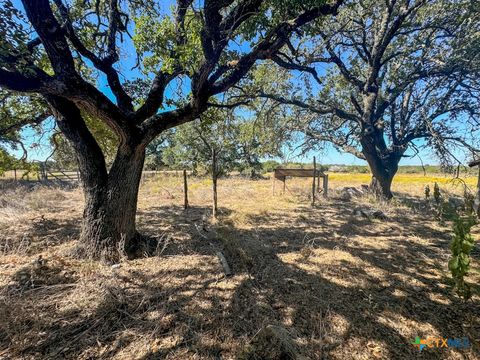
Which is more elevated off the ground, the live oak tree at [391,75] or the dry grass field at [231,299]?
the live oak tree at [391,75]

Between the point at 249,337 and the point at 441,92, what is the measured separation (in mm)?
10655

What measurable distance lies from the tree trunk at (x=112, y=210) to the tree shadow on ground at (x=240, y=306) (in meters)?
0.41

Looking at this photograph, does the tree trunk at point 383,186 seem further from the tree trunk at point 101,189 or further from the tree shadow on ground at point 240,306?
the tree trunk at point 101,189

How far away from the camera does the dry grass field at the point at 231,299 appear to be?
6.15ft

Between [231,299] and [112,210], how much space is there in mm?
2466

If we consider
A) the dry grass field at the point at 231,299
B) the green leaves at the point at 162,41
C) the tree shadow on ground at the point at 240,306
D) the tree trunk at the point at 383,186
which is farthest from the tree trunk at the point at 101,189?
the tree trunk at the point at 383,186

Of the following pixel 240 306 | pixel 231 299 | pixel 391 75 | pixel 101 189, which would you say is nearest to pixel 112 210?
pixel 101 189

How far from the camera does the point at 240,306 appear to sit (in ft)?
7.90

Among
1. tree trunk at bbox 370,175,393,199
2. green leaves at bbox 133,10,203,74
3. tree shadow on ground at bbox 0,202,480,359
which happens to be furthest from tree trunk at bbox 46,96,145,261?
tree trunk at bbox 370,175,393,199

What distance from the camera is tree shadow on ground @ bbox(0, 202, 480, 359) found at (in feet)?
6.14

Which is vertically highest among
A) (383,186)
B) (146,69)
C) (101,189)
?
(146,69)

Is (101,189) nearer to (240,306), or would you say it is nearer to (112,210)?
(112,210)

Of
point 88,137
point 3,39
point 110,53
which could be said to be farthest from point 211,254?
point 110,53

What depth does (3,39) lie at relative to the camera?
7.24ft
